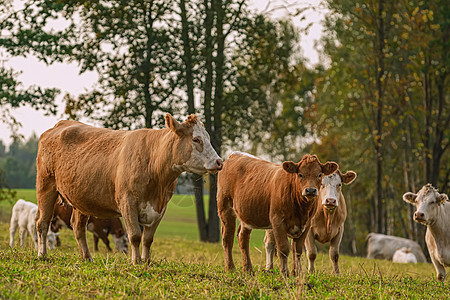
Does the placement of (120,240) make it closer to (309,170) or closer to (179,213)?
(309,170)

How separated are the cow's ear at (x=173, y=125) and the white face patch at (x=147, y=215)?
39.4 inches

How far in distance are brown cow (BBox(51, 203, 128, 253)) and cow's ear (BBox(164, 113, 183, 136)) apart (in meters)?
9.10

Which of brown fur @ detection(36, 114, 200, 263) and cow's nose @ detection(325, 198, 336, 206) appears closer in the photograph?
brown fur @ detection(36, 114, 200, 263)

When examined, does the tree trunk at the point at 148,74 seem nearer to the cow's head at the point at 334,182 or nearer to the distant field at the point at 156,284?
the cow's head at the point at 334,182

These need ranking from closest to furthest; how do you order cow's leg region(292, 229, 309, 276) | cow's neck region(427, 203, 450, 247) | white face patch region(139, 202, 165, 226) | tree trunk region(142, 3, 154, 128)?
white face patch region(139, 202, 165, 226), cow's leg region(292, 229, 309, 276), cow's neck region(427, 203, 450, 247), tree trunk region(142, 3, 154, 128)

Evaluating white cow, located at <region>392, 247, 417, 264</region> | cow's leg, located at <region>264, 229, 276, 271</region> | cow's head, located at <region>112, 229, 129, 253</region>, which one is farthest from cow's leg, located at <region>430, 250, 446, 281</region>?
white cow, located at <region>392, 247, 417, 264</region>

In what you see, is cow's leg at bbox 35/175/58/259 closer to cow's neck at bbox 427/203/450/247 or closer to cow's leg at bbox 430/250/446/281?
cow's neck at bbox 427/203/450/247

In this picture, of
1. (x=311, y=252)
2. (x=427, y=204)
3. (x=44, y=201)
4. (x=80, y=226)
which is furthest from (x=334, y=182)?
(x=44, y=201)

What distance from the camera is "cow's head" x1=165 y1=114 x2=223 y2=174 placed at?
24.1 feet

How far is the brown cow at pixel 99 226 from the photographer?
15.9 m

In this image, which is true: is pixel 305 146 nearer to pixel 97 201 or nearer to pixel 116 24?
pixel 116 24

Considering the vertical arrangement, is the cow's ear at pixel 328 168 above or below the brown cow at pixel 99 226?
above

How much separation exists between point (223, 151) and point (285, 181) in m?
12.2

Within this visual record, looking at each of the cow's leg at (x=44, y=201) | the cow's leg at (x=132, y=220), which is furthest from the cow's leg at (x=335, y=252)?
the cow's leg at (x=44, y=201)
